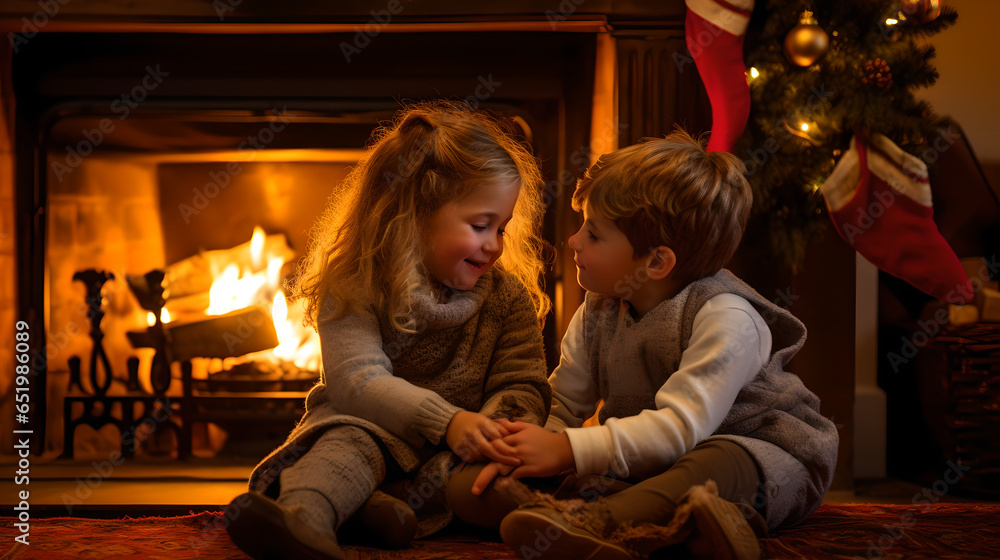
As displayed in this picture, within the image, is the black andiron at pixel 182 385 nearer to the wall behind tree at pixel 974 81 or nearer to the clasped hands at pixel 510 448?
the clasped hands at pixel 510 448

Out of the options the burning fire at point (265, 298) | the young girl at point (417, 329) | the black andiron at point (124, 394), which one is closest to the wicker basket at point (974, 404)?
the young girl at point (417, 329)

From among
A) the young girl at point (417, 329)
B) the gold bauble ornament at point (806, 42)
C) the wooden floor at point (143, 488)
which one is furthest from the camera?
the wooden floor at point (143, 488)

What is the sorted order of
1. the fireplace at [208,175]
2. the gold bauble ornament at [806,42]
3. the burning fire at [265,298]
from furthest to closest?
the burning fire at [265,298]
the fireplace at [208,175]
the gold bauble ornament at [806,42]

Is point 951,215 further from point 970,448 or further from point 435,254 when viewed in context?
point 435,254

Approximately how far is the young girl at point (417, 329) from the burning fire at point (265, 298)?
2.03 feet

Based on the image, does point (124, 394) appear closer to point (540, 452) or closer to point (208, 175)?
point (208, 175)

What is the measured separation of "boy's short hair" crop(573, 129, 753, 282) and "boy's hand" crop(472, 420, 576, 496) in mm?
296

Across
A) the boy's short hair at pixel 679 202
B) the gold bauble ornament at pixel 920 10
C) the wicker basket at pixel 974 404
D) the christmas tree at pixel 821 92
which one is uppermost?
the gold bauble ornament at pixel 920 10

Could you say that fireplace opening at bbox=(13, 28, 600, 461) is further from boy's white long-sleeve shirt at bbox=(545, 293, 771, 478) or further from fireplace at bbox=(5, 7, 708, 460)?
boy's white long-sleeve shirt at bbox=(545, 293, 771, 478)

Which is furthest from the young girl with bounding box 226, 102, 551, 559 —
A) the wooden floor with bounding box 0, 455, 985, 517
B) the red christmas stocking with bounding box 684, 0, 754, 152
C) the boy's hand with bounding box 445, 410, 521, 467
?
the wooden floor with bounding box 0, 455, 985, 517

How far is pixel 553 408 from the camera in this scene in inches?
46.3

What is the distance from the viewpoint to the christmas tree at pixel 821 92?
1.39m

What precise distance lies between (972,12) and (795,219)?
1.02 metres

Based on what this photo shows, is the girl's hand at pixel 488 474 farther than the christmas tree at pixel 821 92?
No
